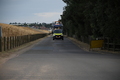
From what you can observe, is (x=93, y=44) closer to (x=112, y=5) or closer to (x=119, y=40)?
(x=119, y=40)

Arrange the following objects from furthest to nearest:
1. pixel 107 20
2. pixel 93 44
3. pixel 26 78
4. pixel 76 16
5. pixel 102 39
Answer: pixel 76 16
pixel 102 39
pixel 93 44
pixel 107 20
pixel 26 78

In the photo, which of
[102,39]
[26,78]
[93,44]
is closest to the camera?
[26,78]

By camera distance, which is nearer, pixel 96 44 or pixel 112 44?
pixel 112 44

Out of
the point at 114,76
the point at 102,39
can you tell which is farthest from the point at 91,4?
the point at 114,76

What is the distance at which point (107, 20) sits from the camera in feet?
65.1

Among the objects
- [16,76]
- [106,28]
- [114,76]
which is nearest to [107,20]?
[106,28]

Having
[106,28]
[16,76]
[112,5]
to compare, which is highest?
[112,5]

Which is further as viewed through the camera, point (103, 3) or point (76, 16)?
point (76, 16)

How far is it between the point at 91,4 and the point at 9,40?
10363mm

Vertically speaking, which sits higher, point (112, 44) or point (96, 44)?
point (112, 44)

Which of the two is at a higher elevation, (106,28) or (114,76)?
(106,28)

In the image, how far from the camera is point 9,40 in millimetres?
21984

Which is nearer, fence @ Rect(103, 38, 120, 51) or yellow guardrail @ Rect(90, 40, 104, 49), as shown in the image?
fence @ Rect(103, 38, 120, 51)

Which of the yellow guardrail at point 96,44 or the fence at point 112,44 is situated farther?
the yellow guardrail at point 96,44
